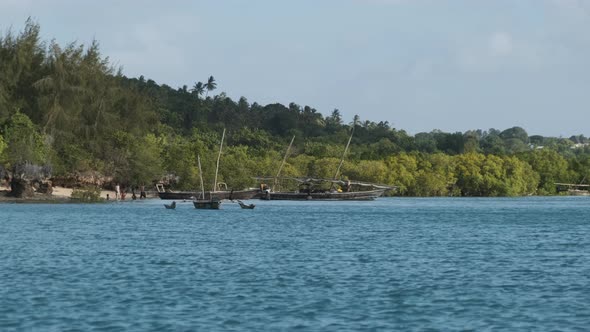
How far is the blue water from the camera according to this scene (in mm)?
Result: 29844

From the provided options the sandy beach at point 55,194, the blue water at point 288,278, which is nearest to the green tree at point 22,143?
the sandy beach at point 55,194

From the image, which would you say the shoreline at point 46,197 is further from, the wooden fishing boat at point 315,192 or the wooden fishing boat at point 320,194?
the wooden fishing boat at point 320,194

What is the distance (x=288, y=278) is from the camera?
40000mm

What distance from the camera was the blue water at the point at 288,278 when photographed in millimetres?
29844

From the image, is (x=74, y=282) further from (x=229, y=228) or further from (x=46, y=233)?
(x=229, y=228)

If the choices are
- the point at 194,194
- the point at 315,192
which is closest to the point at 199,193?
the point at 194,194

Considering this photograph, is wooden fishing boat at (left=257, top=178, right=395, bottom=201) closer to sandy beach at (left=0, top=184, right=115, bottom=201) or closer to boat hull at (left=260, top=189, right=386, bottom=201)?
boat hull at (left=260, top=189, right=386, bottom=201)

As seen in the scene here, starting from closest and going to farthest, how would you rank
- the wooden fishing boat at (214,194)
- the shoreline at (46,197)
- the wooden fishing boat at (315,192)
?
the shoreline at (46,197)
the wooden fishing boat at (214,194)
the wooden fishing boat at (315,192)

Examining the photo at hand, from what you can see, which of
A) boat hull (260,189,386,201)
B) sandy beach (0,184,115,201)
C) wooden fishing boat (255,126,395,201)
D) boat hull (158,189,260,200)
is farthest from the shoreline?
boat hull (260,189,386,201)

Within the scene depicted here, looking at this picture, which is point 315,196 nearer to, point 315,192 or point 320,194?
point 320,194

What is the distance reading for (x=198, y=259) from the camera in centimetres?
4788

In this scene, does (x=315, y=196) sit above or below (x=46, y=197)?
above

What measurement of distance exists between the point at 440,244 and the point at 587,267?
568 inches

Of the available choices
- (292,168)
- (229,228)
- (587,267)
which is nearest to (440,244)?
(587,267)
